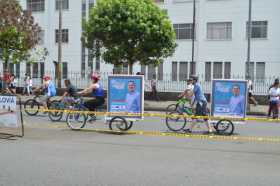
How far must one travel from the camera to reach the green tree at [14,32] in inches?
1270

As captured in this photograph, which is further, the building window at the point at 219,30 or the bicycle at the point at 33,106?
the building window at the point at 219,30

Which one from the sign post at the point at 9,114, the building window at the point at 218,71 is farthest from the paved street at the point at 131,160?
the building window at the point at 218,71

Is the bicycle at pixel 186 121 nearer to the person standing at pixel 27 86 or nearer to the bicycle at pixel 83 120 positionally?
the bicycle at pixel 83 120

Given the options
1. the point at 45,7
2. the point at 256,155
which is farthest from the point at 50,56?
the point at 256,155

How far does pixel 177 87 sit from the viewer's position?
35156 millimetres

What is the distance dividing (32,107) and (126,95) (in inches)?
250

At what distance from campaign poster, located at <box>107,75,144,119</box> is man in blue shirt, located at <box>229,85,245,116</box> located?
8.92 feet

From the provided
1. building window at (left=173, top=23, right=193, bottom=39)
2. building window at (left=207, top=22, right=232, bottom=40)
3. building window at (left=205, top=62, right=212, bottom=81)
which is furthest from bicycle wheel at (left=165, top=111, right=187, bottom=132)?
building window at (left=173, top=23, right=193, bottom=39)

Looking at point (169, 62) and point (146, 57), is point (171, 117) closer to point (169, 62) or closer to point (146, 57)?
point (146, 57)

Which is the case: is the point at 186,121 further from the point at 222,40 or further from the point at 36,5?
the point at 36,5

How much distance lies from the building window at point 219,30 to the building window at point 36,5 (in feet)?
51.2

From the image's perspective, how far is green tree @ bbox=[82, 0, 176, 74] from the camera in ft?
89.7

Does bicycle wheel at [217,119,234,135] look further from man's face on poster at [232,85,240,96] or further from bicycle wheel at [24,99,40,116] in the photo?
bicycle wheel at [24,99,40,116]

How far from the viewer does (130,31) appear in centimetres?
2730
